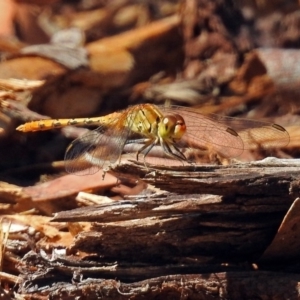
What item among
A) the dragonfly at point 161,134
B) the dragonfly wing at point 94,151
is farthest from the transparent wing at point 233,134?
the dragonfly wing at point 94,151

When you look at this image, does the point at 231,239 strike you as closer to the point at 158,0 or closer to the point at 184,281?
the point at 184,281

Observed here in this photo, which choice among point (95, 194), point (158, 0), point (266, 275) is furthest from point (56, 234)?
point (158, 0)

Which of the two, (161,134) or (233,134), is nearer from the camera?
(233,134)

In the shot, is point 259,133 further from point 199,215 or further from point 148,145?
point 199,215

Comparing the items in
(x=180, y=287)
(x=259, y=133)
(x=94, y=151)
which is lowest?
(x=180, y=287)

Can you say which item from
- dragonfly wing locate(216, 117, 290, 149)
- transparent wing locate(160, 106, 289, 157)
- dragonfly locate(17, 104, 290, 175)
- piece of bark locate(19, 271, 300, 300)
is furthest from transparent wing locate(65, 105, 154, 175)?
piece of bark locate(19, 271, 300, 300)

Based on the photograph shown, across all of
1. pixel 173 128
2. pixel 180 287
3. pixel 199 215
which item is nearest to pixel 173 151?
pixel 173 128

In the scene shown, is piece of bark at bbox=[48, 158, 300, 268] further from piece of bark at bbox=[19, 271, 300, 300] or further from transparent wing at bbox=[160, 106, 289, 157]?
transparent wing at bbox=[160, 106, 289, 157]
